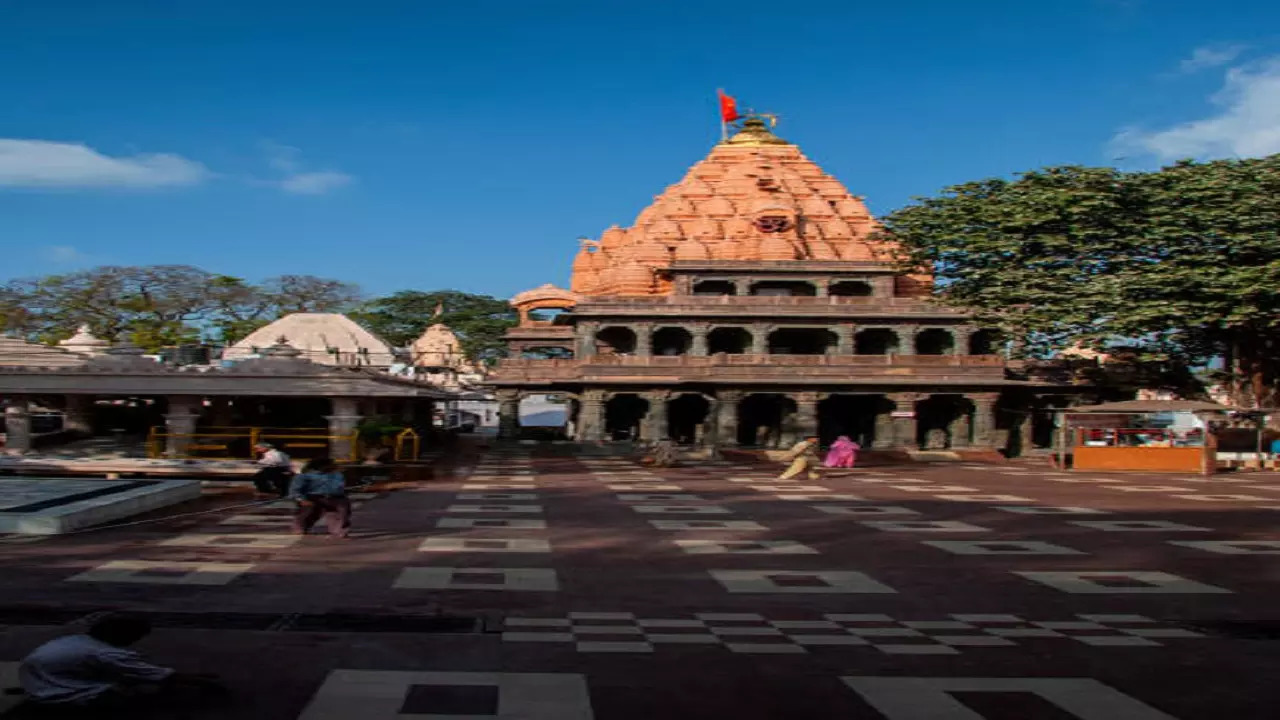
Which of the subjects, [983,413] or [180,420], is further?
[983,413]

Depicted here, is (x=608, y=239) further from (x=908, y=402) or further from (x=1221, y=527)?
(x=1221, y=527)

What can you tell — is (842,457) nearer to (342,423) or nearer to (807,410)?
(342,423)

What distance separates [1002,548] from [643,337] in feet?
126

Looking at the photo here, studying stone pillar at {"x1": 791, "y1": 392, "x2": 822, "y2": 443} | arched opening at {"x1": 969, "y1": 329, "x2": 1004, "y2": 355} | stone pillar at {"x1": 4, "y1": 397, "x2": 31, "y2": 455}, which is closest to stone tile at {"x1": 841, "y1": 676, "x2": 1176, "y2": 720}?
stone pillar at {"x1": 4, "y1": 397, "x2": 31, "y2": 455}

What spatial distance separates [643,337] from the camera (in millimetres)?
54750

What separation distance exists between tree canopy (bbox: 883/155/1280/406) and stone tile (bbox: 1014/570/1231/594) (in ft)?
90.6

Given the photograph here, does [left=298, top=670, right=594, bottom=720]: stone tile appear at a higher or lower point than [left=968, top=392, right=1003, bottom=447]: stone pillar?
lower

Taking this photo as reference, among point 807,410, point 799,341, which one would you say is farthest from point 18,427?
point 799,341

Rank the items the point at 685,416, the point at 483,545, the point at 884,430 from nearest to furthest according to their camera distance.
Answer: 1. the point at 483,545
2. the point at 884,430
3. the point at 685,416

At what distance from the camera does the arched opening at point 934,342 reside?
56625 mm

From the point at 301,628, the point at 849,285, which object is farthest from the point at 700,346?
the point at 301,628

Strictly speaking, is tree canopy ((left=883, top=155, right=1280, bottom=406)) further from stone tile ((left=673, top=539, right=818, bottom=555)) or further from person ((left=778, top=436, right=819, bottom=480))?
stone tile ((left=673, top=539, right=818, bottom=555))

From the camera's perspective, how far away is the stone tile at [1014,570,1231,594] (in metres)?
13.2

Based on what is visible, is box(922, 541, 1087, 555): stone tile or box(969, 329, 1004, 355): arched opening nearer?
box(922, 541, 1087, 555): stone tile
